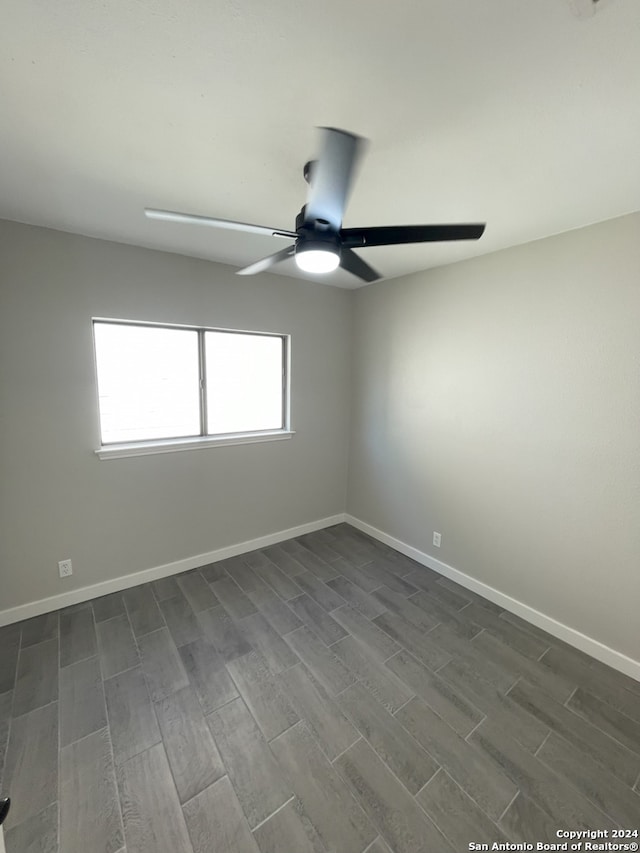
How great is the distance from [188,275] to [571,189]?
2323 mm

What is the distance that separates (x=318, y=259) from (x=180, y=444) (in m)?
1.84

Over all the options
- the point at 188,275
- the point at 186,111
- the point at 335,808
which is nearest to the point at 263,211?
the point at 186,111

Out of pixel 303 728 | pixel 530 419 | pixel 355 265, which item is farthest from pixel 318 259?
pixel 303 728

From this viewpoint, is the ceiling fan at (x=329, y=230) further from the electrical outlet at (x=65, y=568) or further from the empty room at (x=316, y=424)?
the electrical outlet at (x=65, y=568)

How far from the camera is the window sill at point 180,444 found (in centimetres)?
244

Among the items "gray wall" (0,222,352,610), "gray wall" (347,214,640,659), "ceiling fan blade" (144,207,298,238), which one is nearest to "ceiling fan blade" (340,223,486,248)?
"ceiling fan blade" (144,207,298,238)

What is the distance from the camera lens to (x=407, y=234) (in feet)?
4.31

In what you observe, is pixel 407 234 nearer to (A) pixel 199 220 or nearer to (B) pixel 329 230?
(B) pixel 329 230

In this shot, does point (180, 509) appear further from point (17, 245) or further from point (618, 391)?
point (618, 391)

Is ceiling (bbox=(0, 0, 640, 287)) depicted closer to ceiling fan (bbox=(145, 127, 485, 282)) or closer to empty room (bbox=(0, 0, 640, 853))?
empty room (bbox=(0, 0, 640, 853))

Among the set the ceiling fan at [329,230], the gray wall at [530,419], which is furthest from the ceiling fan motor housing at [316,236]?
the gray wall at [530,419]

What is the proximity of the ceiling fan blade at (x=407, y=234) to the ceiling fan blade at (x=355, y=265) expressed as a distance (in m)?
0.07

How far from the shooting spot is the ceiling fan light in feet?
4.46

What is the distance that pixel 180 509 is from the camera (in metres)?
2.75
